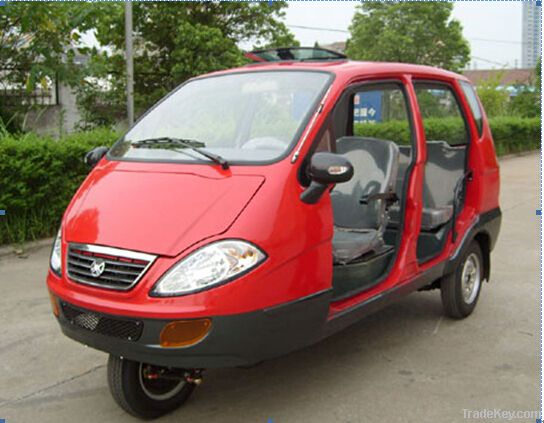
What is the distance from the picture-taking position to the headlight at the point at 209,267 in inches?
111

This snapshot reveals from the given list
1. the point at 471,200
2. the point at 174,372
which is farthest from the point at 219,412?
the point at 471,200

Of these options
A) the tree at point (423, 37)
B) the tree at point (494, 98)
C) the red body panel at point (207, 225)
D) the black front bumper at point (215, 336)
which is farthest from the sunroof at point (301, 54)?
the tree at point (423, 37)

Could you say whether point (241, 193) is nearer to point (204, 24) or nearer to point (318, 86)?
point (318, 86)

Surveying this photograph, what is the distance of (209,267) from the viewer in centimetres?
286

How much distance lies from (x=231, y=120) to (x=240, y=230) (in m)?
1.07

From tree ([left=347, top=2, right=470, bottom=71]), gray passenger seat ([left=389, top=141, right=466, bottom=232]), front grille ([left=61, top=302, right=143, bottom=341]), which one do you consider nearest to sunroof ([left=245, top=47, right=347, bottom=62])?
gray passenger seat ([left=389, top=141, right=466, bottom=232])

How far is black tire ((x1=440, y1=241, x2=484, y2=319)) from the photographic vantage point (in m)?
4.77

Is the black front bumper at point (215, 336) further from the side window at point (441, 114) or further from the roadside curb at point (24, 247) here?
the roadside curb at point (24, 247)

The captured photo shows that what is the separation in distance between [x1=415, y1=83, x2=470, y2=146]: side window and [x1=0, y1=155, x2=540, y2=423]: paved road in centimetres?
144

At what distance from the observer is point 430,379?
152 inches

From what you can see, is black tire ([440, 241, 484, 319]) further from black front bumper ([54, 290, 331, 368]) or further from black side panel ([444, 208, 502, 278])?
black front bumper ([54, 290, 331, 368])

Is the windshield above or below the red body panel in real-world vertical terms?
above

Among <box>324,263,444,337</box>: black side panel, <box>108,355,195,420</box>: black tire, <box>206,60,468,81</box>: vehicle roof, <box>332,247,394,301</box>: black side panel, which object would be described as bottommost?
<box>108,355,195,420</box>: black tire

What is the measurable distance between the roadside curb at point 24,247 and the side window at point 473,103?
499 cm
